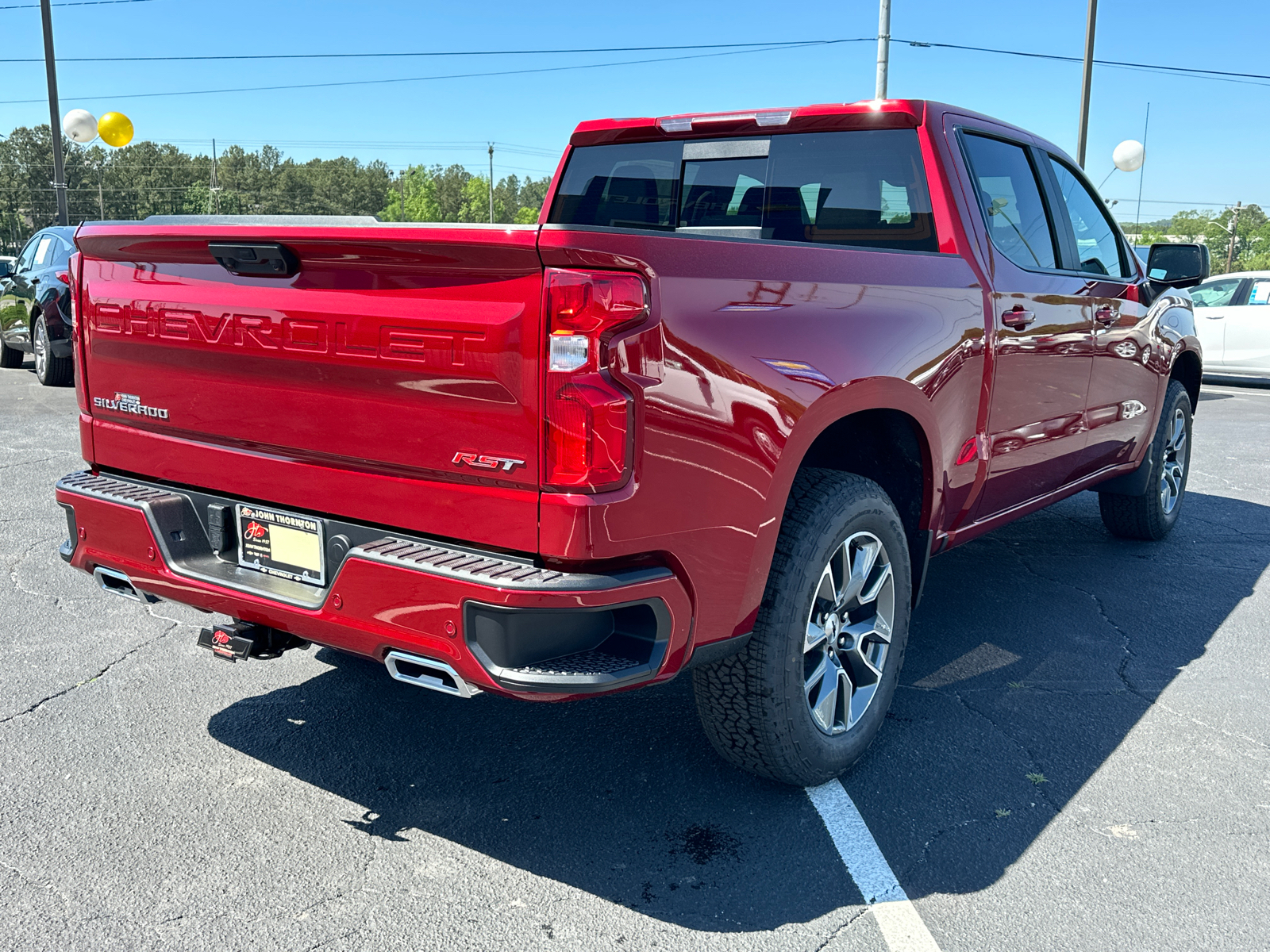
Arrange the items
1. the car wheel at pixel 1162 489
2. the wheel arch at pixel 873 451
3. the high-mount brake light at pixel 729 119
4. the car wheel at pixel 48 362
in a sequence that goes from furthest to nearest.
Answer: the car wheel at pixel 48 362, the car wheel at pixel 1162 489, the high-mount brake light at pixel 729 119, the wheel arch at pixel 873 451

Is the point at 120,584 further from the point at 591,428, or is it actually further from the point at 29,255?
the point at 29,255

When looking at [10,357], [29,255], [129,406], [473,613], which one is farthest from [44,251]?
[473,613]

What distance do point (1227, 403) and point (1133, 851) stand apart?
11575mm

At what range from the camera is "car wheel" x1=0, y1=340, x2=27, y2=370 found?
46.2 feet

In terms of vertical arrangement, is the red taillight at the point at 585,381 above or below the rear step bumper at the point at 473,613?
above

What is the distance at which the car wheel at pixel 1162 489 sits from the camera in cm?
576

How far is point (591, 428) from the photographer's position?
2.24 metres

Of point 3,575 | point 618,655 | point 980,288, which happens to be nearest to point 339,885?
point 618,655

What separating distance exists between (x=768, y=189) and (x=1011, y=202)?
36.5 inches

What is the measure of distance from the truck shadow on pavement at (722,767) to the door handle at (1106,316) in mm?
1275

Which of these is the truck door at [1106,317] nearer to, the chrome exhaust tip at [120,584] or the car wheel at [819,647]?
the car wheel at [819,647]

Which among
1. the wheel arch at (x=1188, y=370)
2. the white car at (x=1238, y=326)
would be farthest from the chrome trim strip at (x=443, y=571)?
the white car at (x=1238, y=326)

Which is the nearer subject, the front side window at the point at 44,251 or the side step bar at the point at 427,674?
the side step bar at the point at 427,674

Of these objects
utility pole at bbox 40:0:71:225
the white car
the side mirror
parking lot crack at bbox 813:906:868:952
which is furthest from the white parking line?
utility pole at bbox 40:0:71:225
